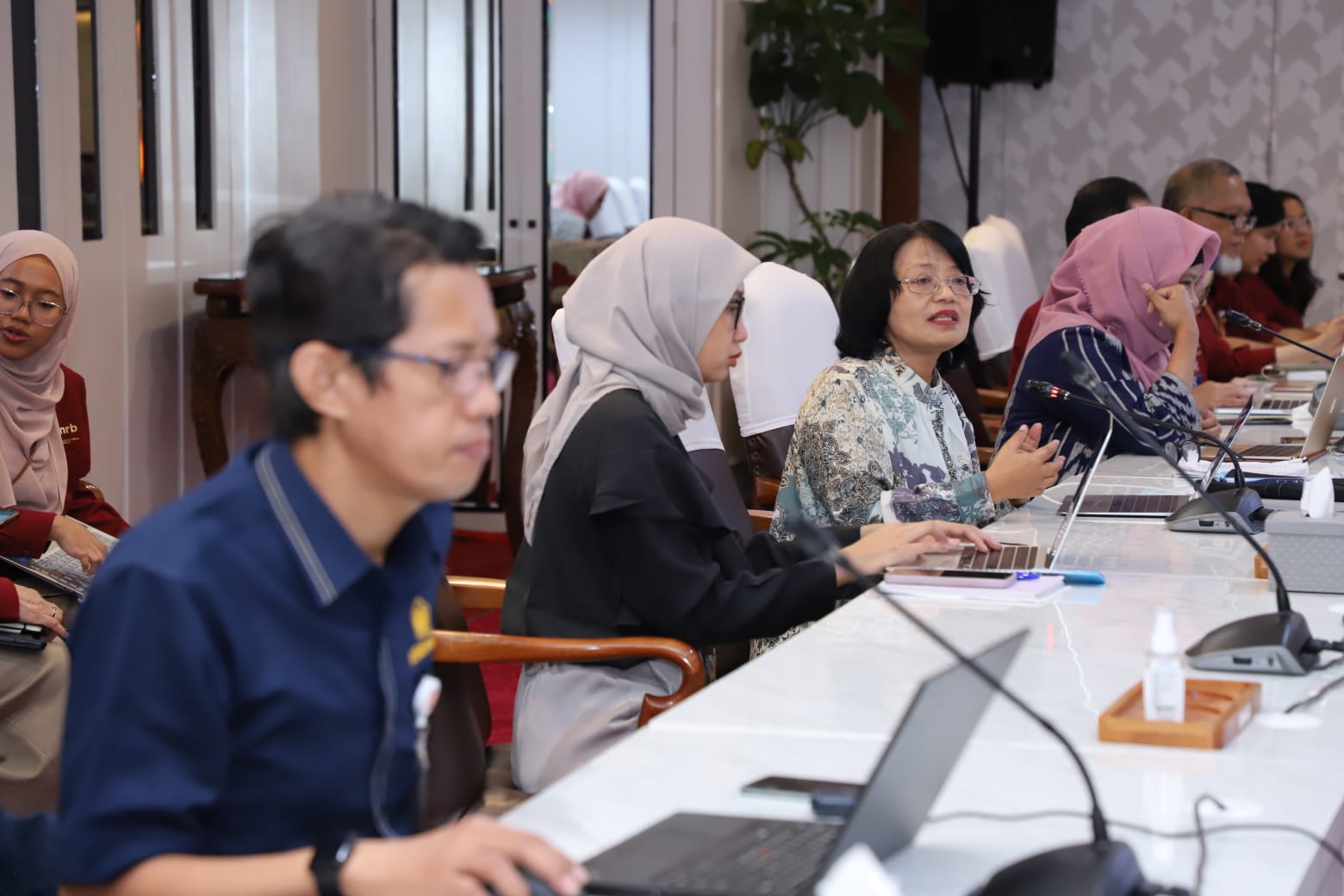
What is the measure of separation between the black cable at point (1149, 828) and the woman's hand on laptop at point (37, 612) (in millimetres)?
1818

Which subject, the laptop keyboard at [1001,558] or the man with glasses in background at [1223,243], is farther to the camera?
the man with glasses in background at [1223,243]

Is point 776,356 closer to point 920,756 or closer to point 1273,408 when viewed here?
point 1273,408

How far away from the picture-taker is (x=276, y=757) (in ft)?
4.09

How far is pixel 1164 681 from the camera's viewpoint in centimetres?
166

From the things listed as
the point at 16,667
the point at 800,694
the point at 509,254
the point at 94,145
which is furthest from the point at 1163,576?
the point at 509,254

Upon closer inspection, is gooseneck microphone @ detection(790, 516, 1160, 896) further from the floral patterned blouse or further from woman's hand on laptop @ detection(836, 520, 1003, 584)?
the floral patterned blouse

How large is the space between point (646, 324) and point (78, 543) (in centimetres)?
129

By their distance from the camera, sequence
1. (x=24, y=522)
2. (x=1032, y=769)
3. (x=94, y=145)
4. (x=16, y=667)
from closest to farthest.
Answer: (x=1032, y=769) < (x=16, y=667) < (x=24, y=522) < (x=94, y=145)

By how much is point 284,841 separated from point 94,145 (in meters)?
3.43

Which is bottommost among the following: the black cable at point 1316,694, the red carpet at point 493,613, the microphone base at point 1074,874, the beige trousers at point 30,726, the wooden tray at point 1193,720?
the red carpet at point 493,613

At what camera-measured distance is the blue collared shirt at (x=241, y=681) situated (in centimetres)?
115

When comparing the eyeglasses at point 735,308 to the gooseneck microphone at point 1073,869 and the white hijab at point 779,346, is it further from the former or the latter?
the gooseneck microphone at point 1073,869

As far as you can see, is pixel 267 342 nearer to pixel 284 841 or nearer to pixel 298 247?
pixel 298 247

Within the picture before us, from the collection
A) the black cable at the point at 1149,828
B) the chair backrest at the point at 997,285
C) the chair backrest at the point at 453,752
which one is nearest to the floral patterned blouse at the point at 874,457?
the chair backrest at the point at 453,752
